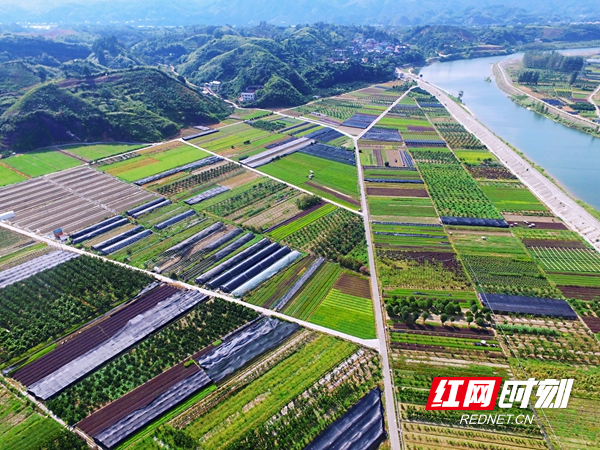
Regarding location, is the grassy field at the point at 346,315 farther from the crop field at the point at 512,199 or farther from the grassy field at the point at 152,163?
the grassy field at the point at 152,163

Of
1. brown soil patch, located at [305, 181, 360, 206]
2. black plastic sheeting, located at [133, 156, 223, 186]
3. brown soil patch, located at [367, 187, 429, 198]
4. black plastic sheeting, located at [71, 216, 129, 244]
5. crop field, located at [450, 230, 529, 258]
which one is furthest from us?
black plastic sheeting, located at [133, 156, 223, 186]

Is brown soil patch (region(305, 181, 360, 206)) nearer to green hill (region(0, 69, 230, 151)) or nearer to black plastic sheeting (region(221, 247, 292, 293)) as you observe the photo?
black plastic sheeting (region(221, 247, 292, 293))

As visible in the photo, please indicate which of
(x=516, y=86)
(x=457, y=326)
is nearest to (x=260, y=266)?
(x=457, y=326)

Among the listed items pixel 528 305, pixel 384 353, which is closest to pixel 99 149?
pixel 384 353

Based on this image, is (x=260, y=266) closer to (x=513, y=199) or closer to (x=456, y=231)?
(x=456, y=231)

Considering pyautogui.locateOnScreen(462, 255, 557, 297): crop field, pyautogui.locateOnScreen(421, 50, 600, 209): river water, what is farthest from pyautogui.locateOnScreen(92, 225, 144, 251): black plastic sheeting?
pyautogui.locateOnScreen(421, 50, 600, 209): river water

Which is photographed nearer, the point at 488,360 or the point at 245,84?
the point at 488,360

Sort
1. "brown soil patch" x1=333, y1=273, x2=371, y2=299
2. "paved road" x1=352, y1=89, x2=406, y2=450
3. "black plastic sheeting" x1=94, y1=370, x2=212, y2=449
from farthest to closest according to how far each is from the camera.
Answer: "brown soil patch" x1=333, y1=273, x2=371, y2=299 → "paved road" x1=352, y1=89, x2=406, y2=450 → "black plastic sheeting" x1=94, y1=370, x2=212, y2=449
